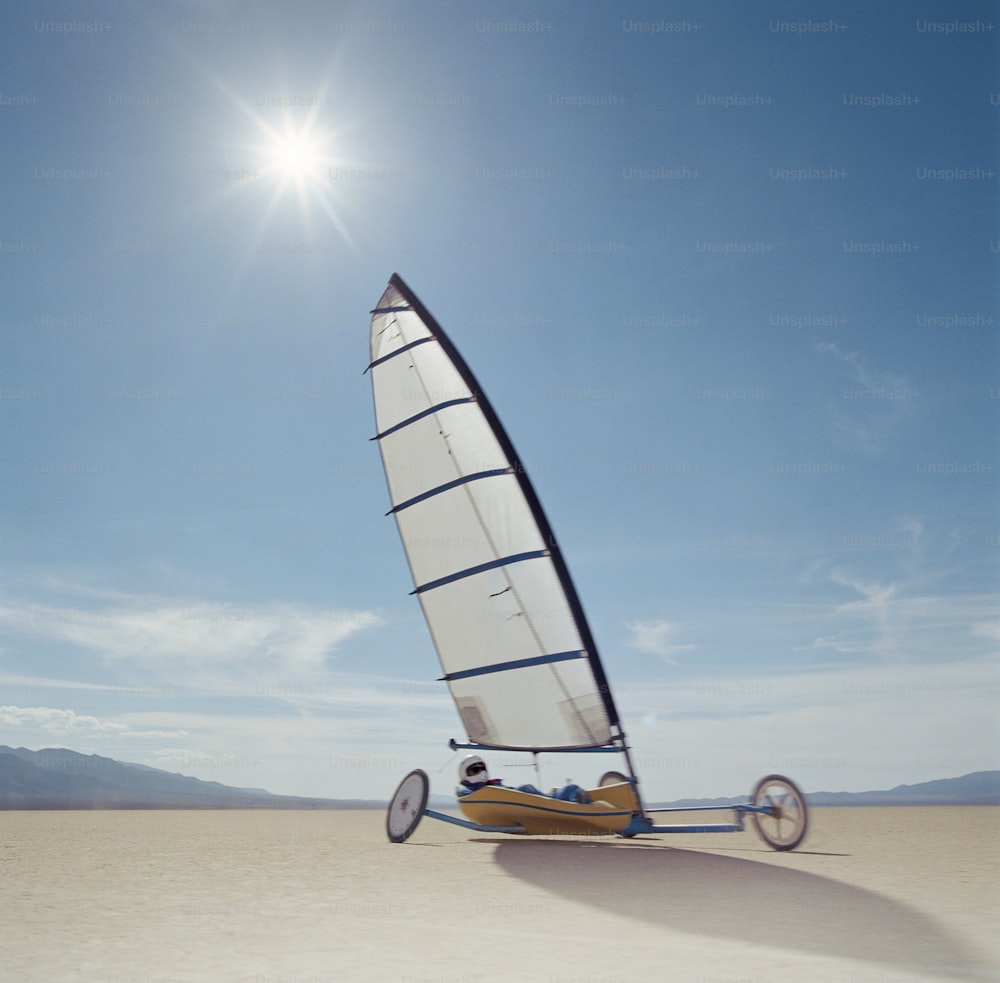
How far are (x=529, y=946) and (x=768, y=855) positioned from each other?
696cm

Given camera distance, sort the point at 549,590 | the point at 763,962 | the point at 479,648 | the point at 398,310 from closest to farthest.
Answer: the point at 763,962, the point at 549,590, the point at 479,648, the point at 398,310

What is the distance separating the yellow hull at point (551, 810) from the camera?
40.9 ft

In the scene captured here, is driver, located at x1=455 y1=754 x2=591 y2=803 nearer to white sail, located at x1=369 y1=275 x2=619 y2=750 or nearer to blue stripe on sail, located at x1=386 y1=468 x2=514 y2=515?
white sail, located at x1=369 y1=275 x2=619 y2=750

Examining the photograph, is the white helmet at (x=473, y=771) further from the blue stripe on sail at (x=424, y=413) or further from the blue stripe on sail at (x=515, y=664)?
the blue stripe on sail at (x=424, y=413)

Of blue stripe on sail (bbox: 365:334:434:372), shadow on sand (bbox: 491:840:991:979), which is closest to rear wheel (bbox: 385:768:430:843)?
shadow on sand (bbox: 491:840:991:979)

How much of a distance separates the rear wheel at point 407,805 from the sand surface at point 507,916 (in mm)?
1484

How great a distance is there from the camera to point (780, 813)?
Answer: 38.3 ft

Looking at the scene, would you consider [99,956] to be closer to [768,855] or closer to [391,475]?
[768,855]

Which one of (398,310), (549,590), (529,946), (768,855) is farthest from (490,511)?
(529,946)

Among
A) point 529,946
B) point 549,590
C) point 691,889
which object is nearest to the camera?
point 529,946

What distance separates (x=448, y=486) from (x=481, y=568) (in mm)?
1662

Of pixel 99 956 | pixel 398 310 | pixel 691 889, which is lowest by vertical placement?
pixel 99 956

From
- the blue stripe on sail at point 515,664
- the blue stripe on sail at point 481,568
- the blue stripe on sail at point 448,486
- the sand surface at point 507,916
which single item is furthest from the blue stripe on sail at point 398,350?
the sand surface at point 507,916

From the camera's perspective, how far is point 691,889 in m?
8.28
